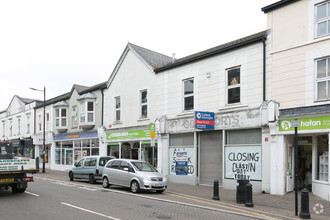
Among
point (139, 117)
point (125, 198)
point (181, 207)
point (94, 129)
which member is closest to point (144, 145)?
point (139, 117)

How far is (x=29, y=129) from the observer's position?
38500mm

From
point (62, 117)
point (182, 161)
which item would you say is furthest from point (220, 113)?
point (62, 117)

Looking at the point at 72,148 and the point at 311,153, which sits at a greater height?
the point at 311,153

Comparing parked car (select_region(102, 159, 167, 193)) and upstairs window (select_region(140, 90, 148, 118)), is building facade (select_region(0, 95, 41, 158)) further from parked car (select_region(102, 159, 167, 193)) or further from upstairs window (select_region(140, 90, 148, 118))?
parked car (select_region(102, 159, 167, 193))

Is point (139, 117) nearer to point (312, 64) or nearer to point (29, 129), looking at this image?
point (312, 64)

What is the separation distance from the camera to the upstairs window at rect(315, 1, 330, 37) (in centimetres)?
1340

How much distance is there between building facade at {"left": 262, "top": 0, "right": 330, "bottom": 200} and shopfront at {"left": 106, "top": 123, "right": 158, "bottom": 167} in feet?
27.0

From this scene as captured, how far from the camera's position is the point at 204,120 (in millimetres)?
17000

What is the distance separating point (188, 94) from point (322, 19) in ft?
26.6

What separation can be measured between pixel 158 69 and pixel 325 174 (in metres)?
11.4

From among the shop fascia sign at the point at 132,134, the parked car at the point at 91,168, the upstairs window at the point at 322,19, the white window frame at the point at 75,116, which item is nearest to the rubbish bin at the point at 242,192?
the upstairs window at the point at 322,19

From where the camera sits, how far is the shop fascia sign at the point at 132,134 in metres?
20.9

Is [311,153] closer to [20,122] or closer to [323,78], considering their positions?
[323,78]

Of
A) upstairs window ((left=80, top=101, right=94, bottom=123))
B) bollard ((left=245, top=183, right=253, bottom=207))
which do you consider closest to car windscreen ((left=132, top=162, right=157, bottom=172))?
bollard ((left=245, top=183, right=253, bottom=207))
